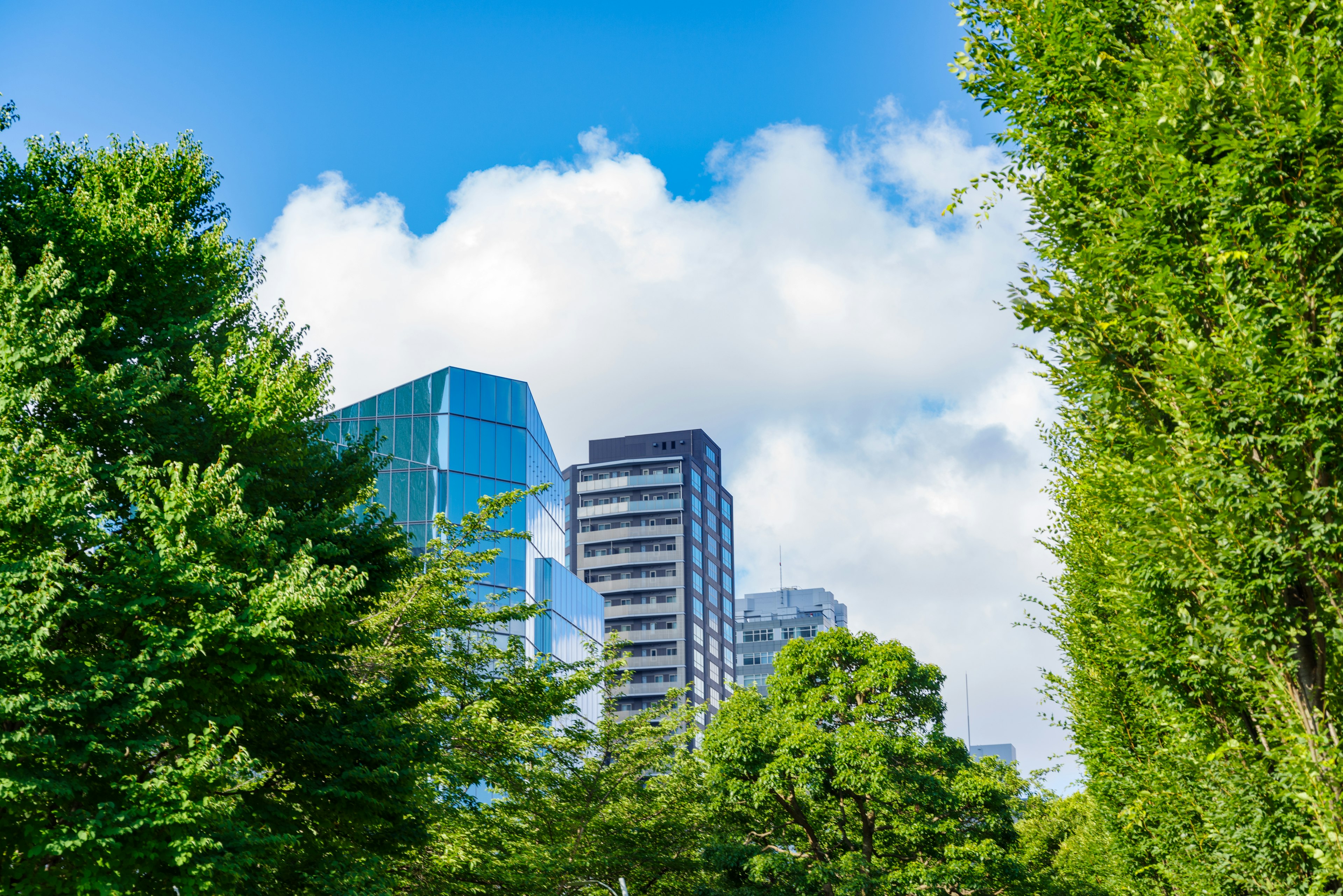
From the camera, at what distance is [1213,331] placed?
8.59 m

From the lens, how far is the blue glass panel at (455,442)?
168ft

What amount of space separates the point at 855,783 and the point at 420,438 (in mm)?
30284

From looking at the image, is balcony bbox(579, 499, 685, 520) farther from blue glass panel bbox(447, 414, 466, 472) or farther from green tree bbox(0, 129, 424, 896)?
green tree bbox(0, 129, 424, 896)

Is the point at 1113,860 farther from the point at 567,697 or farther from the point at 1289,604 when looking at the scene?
the point at 1289,604

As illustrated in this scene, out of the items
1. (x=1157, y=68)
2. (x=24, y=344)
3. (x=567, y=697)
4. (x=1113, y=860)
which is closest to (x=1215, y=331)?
(x=1157, y=68)

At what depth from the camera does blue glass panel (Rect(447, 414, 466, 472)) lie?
5131 cm

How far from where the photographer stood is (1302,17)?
321 inches

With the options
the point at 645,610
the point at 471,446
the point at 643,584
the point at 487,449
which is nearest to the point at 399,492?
the point at 471,446

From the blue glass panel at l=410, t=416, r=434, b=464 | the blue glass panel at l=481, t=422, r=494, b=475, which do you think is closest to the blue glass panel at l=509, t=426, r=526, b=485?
the blue glass panel at l=481, t=422, r=494, b=475

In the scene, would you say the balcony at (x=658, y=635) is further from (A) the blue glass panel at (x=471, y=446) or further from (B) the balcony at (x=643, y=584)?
(A) the blue glass panel at (x=471, y=446)

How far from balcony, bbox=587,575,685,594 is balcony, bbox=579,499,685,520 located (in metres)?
7.63

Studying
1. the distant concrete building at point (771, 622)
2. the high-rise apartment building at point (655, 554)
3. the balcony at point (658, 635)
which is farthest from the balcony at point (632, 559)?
the distant concrete building at point (771, 622)

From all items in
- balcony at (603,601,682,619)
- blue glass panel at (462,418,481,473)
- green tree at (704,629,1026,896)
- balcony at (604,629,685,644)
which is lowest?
green tree at (704,629,1026,896)

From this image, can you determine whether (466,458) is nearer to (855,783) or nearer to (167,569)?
(855,783)
